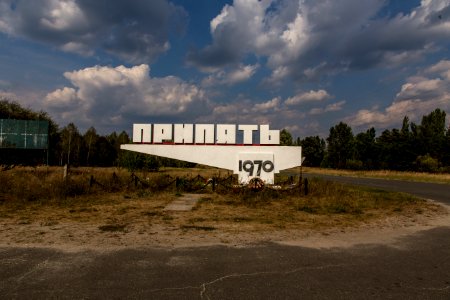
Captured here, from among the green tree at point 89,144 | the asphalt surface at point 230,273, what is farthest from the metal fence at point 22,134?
the green tree at point 89,144

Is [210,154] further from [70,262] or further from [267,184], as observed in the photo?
[70,262]

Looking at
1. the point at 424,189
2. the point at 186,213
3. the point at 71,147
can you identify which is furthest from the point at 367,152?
the point at 186,213

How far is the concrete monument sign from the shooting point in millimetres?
20500

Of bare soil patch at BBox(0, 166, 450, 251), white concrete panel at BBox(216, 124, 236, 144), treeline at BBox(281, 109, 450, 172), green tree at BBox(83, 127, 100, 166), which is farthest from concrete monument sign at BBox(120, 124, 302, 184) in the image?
green tree at BBox(83, 127, 100, 166)

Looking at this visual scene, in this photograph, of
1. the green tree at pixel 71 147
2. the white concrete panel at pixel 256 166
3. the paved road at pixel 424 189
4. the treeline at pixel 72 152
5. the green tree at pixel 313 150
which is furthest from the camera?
the green tree at pixel 313 150

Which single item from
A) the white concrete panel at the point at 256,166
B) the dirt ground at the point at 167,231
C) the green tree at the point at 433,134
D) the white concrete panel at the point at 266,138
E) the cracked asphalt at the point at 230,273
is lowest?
the dirt ground at the point at 167,231

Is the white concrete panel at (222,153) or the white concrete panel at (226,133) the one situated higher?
the white concrete panel at (226,133)

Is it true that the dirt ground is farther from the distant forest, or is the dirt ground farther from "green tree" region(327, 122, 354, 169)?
"green tree" region(327, 122, 354, 169)

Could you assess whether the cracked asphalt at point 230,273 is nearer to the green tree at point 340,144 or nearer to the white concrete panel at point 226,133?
the white concrete panel at point 226,133

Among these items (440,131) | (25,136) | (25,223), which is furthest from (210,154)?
(440,131)

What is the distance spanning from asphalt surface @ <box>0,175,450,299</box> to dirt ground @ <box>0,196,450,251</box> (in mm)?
589

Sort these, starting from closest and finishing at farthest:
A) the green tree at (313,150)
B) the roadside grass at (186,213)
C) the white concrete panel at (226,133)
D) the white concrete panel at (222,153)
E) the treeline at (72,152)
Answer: the roadside grass at (186,213) → the white concrete panel at (222,153) → the white concrete panel at (226,133) → the treeline at (72,152) → the green tree at (313,150)

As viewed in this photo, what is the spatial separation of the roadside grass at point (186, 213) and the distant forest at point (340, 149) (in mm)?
26313

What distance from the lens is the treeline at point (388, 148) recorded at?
188ft
